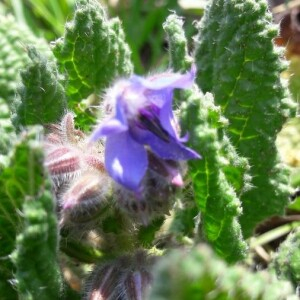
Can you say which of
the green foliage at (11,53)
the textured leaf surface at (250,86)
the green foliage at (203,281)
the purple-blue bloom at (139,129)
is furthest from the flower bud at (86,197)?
the green foliage at (11,53)

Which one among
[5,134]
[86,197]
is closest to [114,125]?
[86,197]

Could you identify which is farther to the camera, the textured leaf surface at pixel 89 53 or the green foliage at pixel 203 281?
the textured leaf surface at pixel 89 53

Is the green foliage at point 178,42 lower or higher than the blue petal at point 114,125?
higher

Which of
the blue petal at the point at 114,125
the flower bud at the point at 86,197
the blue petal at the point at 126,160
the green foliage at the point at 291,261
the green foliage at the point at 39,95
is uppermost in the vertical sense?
the green foliage at the point at 39,95

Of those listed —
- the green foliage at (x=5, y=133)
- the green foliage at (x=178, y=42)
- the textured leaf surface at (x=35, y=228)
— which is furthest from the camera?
the green foliage at (x=178, y=42)

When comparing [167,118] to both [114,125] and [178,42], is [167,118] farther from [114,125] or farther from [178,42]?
[178,42]

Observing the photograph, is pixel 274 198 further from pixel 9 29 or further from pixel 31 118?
pixel 9 29

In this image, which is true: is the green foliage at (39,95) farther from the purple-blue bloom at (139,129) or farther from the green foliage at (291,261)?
the green foliage at (291,261)

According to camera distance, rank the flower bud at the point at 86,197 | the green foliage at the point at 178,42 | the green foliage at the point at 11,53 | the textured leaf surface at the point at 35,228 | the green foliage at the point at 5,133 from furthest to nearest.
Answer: the green foliage at the point at 11,53 < the green foliage at the point at 178,42 < the green foliage at the point at 5,133 < the flower bud at the point at 86,197 < the textured leaf surface at the point at 35,228
